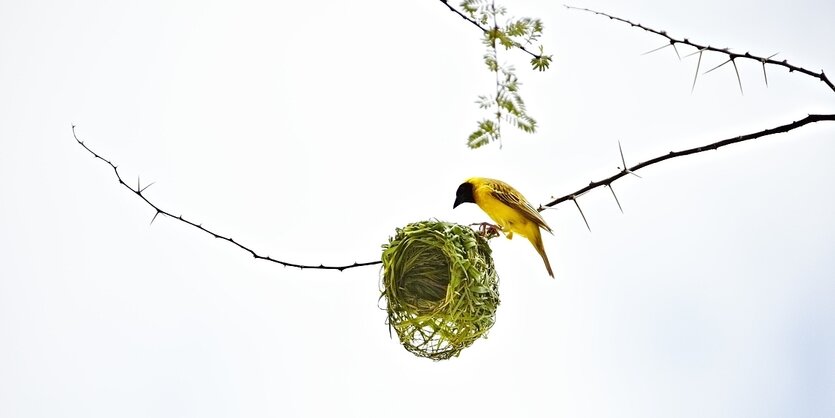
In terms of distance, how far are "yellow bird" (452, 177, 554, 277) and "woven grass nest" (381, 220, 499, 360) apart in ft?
0.76

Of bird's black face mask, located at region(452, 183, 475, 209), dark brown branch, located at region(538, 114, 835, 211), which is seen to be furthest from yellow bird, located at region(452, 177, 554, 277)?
dark brown branch, located at region(538, 114, 835, 211)

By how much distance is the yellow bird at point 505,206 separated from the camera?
2605 mm

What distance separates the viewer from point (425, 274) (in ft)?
7.94

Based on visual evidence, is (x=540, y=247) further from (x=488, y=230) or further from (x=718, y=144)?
(x=718, y=144)

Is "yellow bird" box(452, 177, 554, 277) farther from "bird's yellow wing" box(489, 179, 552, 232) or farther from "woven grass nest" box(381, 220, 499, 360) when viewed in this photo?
"woven grass nest" box(381, 220, 499, 360)

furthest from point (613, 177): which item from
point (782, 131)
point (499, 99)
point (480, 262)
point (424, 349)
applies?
point (424, 349)

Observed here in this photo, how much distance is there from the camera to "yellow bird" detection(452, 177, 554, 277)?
8.55ft

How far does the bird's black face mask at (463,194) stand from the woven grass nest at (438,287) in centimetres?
32

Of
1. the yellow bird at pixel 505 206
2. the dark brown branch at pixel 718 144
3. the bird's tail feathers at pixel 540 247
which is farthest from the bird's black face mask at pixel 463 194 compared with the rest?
the dark brown branch at pixel 718 144

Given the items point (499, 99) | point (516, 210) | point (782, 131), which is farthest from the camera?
point (516, 210)

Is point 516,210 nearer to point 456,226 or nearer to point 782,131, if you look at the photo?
point 456,226

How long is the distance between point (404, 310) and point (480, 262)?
245 millimetres

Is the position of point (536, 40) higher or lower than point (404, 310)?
lower

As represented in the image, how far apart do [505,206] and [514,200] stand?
35 mm
